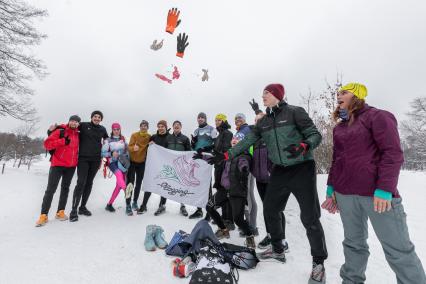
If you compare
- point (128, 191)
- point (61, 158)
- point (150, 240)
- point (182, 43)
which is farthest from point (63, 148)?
point (182, 43)

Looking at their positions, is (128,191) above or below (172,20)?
below

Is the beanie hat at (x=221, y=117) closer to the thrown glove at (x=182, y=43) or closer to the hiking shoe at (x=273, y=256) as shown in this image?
the hiking shoe at (x=273, y=256)

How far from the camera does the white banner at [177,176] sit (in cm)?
552

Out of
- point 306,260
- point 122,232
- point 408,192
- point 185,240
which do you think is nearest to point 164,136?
point 122,232

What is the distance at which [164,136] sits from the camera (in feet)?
20.3

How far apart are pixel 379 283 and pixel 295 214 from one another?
2.89m

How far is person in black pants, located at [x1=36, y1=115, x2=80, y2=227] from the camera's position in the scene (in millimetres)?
4780

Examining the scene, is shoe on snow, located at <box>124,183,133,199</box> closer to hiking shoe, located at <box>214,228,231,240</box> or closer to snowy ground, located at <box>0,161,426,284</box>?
snowy ground, located at <box>0,161,426,284</box>

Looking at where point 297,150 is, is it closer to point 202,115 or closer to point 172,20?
point 202,115

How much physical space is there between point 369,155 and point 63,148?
5.46 meters

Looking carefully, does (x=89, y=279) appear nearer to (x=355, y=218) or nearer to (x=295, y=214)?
(x=355, y=218)

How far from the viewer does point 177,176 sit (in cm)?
573

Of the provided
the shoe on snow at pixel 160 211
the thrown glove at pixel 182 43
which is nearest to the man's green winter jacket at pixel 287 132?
the shoe on snow at pixel 160 211

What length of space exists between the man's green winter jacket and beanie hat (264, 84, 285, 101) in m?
0.11
